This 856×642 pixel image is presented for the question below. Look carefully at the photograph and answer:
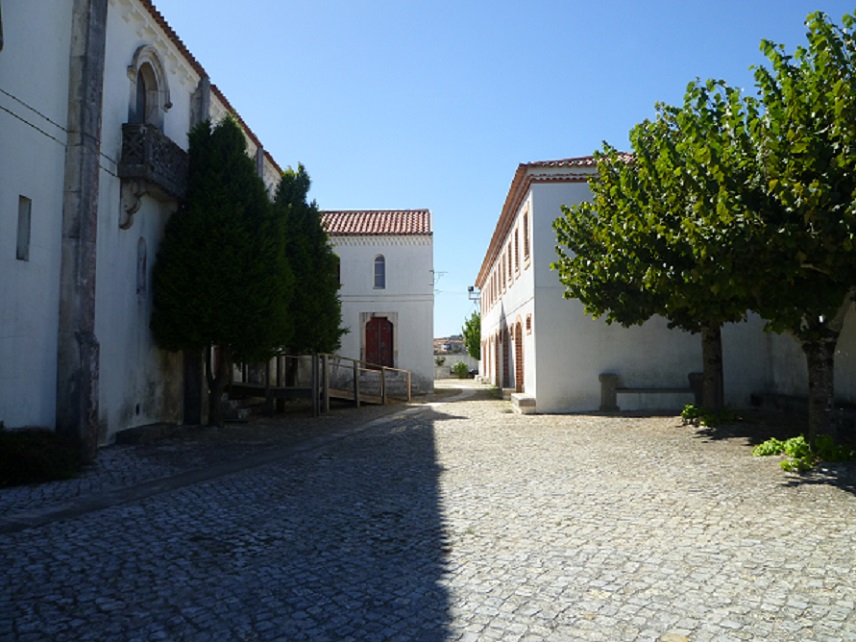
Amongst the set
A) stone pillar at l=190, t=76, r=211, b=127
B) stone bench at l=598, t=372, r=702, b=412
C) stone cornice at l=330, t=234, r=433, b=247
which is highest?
stone pillar at l=190, t=76, r=211, b=127

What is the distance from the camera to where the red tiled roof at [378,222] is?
25.9 metres

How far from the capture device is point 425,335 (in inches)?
1001

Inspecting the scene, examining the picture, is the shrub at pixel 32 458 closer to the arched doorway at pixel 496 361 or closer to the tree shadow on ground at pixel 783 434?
the tree shadow on ground at pixel 783 434

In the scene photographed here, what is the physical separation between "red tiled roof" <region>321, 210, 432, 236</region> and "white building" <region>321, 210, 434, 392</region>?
0.08 metres

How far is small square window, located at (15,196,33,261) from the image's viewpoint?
26.8ft

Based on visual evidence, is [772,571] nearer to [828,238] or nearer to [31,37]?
[828,238]

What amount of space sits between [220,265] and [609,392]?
923cm

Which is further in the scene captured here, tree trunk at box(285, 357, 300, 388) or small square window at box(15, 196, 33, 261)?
tree trunk at box(285, 357, 300, 388)

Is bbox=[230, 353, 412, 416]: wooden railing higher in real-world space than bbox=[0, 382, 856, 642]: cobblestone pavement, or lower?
higher

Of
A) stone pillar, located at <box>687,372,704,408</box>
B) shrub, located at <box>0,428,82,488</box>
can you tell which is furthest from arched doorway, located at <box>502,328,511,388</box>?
shrub, located at <box>0,428,82,488</box>

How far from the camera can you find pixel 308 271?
703 inches

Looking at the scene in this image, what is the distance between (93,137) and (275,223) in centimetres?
448

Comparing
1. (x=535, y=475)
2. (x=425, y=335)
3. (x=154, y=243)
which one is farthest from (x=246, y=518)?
(x=425, y=335)

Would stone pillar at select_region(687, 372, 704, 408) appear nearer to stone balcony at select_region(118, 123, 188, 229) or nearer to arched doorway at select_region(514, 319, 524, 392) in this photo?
arched doorway at select_region(514, 319, 524, 392)
